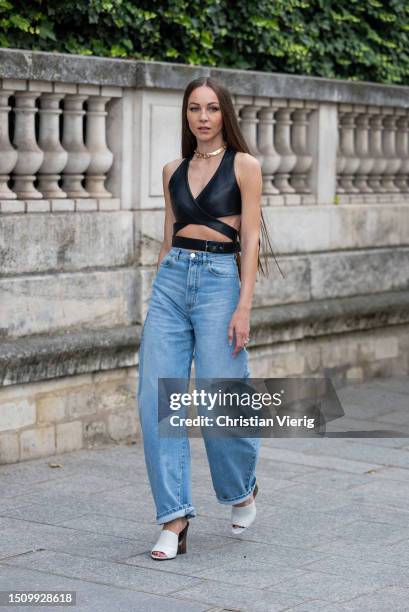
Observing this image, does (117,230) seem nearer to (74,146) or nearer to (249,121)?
(74,146)

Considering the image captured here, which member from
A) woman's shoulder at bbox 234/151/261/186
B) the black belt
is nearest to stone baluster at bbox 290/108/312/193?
woman's shoulder at bbox 234/151/261/186

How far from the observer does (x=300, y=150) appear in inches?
375

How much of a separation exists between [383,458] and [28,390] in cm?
199

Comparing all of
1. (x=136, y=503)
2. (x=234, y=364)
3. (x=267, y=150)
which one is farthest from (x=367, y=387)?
(x=234, y=364)

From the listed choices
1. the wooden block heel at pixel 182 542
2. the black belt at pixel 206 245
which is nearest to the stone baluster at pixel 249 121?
the black belt at pixel 206 245

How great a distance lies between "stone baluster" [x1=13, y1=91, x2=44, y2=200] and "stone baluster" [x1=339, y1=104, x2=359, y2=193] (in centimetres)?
310

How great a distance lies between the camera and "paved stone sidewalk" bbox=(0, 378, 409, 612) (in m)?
5.17

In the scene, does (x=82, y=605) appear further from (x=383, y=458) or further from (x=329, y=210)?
(x=329, y=210)

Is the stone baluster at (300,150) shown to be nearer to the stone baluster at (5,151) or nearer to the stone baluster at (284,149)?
the stone baluster at (284,149)

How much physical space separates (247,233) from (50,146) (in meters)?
2.19

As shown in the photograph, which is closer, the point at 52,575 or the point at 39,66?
the point at 52,575

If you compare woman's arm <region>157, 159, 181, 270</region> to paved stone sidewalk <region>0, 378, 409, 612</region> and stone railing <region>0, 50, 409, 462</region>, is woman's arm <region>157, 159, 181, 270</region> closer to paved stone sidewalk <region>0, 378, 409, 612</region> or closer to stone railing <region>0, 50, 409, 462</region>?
paved stone sidewalk <region>0, 378, 409, 612</region>

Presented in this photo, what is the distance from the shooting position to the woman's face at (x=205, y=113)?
5.77 m

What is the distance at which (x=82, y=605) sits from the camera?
4977 mm
